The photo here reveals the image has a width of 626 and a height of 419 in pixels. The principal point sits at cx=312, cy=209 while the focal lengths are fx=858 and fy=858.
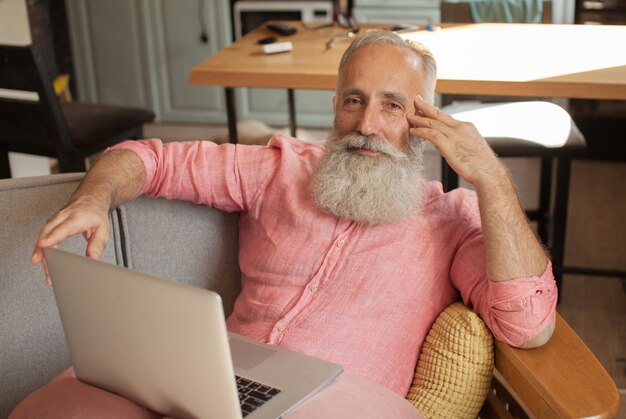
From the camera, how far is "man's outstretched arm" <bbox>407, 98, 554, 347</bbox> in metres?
1.51

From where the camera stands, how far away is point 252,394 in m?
1.44

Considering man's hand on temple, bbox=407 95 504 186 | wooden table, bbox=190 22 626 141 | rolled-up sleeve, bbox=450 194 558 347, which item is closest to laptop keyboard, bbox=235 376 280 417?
rolled-up sleeve, bbox=450 194 558 347

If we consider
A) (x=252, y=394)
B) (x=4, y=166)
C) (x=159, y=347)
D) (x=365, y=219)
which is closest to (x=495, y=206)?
(x=365, y=219)

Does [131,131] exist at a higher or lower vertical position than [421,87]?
lower

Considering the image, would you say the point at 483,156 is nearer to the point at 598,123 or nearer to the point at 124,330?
the point at 124,330

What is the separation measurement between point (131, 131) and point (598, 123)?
220 cm

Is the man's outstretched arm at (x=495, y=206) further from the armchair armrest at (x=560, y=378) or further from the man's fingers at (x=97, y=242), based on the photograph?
the man's fingers at (x=97, y=242)

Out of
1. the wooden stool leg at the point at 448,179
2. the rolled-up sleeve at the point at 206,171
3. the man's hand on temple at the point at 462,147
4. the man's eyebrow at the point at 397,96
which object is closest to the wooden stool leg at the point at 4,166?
the rolled-up sleeve at the point at 206,171

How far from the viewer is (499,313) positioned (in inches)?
59.2

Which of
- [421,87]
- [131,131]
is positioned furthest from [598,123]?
[421,87]

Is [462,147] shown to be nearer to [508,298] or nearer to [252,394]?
[508,298]

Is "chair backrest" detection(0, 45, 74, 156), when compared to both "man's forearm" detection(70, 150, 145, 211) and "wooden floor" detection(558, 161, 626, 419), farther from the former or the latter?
"wooden floor" detection(558, 161, 626, 419)

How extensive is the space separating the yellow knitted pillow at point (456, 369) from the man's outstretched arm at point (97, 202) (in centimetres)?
64

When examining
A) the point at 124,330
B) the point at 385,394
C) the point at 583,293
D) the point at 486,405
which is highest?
the point at 124,330
